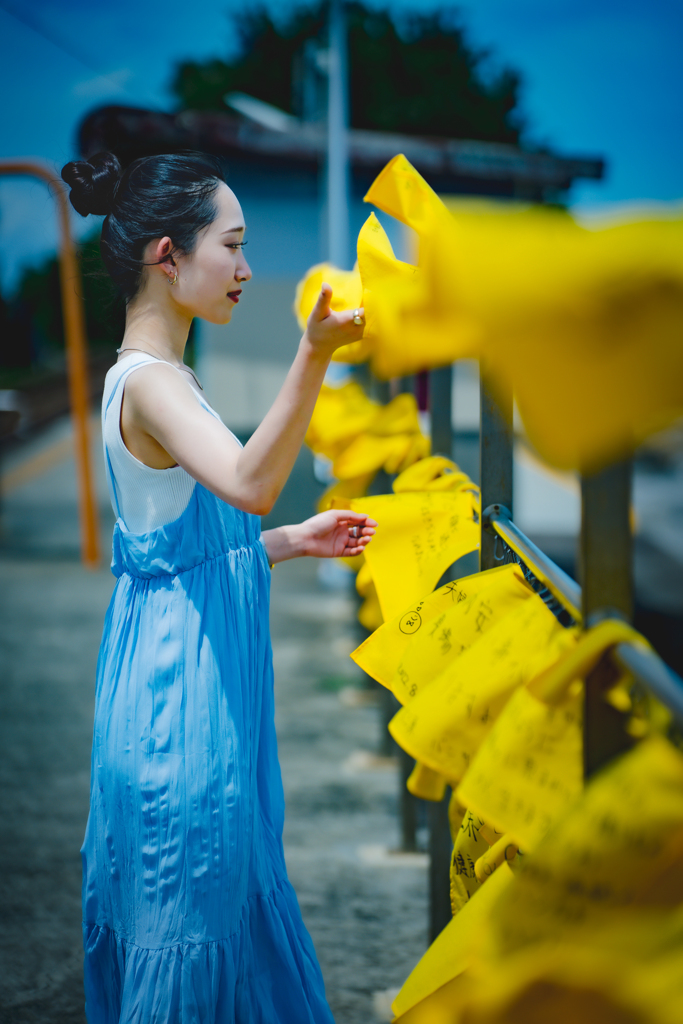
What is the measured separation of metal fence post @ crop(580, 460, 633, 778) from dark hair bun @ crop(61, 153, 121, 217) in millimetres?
1011

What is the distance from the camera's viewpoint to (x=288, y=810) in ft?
9.62

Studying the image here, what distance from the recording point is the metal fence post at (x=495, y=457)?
1.39 m

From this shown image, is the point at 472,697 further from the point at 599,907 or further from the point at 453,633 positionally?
the point at 599,907

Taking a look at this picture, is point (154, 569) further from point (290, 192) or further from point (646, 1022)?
point (290, 192)

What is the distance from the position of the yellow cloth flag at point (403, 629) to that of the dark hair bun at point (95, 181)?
81 centimetres

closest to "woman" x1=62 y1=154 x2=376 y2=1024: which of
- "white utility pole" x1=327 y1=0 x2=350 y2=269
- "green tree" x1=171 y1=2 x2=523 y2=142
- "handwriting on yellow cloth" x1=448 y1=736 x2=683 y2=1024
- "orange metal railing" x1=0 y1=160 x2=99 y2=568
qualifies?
"handwriting on yellow cloth" x1=448 y1=736 x2=683 y2=1024

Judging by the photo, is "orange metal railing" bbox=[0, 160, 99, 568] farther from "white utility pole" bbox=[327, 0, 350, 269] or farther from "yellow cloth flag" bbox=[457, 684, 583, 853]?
"yellow cloth flag" bbox=[457, 684, 583, 853]

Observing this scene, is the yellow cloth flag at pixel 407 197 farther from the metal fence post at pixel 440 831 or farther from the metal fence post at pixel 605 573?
the metal fence post at pixel 440 831

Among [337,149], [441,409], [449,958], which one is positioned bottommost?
[449,958]

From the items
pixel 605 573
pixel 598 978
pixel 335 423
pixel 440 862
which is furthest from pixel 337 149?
pixel 598 978

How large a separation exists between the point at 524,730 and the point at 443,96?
78.9 feet

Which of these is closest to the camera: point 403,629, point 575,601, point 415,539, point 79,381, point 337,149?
point 575,601

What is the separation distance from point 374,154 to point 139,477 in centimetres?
698

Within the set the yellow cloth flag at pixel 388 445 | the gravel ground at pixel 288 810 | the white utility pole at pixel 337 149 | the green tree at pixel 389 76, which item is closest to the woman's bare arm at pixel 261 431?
the yellow cloth flag at pixel 388 445
